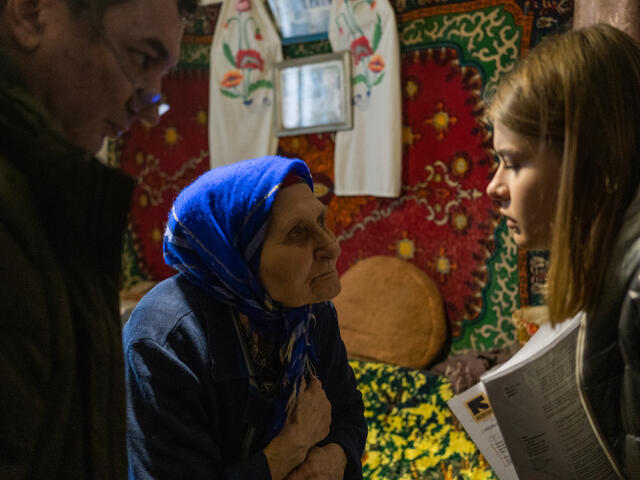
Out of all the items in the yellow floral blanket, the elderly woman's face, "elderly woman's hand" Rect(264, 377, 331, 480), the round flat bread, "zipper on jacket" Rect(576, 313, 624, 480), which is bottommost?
the yellow floral blanket

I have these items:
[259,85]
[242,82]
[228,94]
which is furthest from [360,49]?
[228,94]

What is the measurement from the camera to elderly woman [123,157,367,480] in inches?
35.6

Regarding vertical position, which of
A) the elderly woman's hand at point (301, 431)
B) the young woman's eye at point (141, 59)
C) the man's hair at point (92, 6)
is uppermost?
the man's hair at point (92, 6)

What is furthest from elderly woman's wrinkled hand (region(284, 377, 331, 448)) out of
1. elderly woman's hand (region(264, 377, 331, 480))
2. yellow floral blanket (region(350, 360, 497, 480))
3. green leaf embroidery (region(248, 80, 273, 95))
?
green leaf embroidery (region(248, 80, 273, 95))

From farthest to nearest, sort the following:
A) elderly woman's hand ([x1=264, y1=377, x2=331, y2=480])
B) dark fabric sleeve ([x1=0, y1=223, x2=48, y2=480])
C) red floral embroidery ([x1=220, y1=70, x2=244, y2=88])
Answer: red floral embroidery ([x1=220, y1=70, x2=244, y2=88])
elderly woman's hand ([x1=264, y1=377, x2=331, y2=480])
dark fabric sleeve ([x1=0, y1=223, x2=48, y2=480])

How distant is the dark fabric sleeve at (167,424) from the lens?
2.90ft

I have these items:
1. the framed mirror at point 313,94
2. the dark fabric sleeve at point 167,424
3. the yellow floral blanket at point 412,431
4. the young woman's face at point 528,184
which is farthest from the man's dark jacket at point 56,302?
the framed mirror at point 313,94

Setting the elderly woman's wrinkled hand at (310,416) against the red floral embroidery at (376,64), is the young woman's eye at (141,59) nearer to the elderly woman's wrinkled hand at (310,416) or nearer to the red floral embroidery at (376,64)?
the elderly woman's wrinkled hand at (310,416)

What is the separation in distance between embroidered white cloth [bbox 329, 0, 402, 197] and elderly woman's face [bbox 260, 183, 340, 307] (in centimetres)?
181

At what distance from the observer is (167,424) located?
0.89 meters

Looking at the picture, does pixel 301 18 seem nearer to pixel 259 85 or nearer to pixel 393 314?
pixel 259 85

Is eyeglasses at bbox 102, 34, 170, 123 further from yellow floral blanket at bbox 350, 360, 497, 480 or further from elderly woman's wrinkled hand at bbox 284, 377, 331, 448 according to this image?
yellow floral blanket at bbox 350, 360, 497, 480

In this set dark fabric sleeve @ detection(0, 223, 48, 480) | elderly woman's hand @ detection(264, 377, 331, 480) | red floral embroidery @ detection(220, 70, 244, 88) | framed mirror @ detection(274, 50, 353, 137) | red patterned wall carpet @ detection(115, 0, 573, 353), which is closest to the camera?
dark fabric sleeve @ detection(0, 223, 48, 480)

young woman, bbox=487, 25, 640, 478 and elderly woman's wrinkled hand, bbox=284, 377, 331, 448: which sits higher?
young woman, bbox=487, 25, 640, 478
